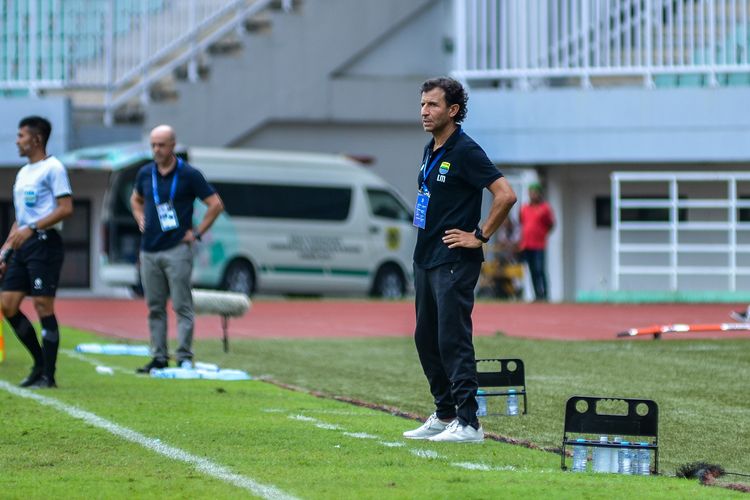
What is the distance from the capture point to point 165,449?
9156 mm

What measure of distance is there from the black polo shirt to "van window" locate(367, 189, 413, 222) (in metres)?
22.5

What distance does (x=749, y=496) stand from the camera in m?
7.65

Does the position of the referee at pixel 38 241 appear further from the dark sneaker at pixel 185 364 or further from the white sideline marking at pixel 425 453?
the white sideline marking at pixel 425 453

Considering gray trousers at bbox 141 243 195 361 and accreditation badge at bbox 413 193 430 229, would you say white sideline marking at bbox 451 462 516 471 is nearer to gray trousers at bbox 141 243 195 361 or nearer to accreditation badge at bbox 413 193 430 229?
accreditation badge at bbox 413 193 430 229

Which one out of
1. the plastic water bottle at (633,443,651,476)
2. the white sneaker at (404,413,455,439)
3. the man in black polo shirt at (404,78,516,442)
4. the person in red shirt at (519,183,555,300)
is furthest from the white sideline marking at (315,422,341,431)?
the person in red shirt at (519,183,555,300)

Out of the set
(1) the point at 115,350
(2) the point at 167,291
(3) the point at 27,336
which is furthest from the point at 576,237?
(3) the point at 27,336

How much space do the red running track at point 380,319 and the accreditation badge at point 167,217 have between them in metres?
5.68

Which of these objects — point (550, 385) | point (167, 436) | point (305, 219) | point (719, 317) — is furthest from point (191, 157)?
point (167, 436)

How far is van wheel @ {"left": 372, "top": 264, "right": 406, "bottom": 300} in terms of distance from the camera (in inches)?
1259

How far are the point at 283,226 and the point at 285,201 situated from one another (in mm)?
491

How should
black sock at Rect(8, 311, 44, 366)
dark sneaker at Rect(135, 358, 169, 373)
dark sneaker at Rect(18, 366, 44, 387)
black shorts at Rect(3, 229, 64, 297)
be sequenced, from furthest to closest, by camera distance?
dark sneaker at Rect(135, 358, 169, 373) → black sock at Rect(8, 311, 44, 366) → dark sneaker at Rect(18, 366, 44, 387) → black shorts at Rect(3, 229, 64, 297)

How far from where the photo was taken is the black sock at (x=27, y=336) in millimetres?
13047

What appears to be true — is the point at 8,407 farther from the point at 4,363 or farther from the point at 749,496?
the point at 749,496

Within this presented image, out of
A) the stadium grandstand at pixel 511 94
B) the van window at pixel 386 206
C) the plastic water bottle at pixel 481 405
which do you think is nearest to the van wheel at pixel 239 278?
the van window at pixel 386 206
